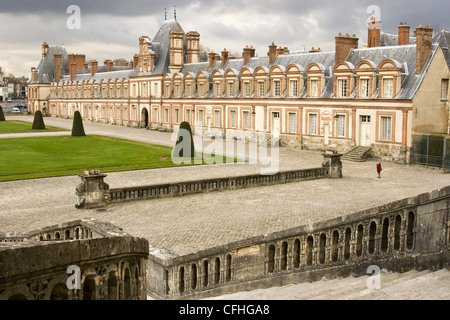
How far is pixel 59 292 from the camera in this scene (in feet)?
13.6

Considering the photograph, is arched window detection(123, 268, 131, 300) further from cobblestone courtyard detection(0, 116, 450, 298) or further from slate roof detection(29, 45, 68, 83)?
slate roof detection(29, 45, 68, 83)

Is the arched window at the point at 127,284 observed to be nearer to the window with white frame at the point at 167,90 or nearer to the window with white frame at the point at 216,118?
the window with white frame at the point at 216,118

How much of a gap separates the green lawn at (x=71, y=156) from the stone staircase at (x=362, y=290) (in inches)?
658

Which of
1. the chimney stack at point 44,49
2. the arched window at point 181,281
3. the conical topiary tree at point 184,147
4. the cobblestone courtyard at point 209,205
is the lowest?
the cobblestone courtyard at point 209,205

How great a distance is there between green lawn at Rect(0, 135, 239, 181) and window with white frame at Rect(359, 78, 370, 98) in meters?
11.7

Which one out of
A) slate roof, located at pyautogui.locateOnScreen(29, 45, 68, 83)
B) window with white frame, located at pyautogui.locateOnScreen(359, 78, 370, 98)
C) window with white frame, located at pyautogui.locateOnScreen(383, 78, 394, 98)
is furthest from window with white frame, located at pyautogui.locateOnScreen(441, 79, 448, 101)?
slate roof, located at pyautogui.locateOnScreen(29, 45, 68, 83)

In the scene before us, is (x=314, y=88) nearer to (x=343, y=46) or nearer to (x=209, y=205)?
(x=343, y=46)

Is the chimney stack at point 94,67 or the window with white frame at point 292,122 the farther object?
the chimney stack at point 94,67

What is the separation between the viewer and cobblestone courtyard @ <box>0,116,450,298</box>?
13.5m

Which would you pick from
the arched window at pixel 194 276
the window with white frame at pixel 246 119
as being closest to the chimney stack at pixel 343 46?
the window with white frame at pixel 246 119

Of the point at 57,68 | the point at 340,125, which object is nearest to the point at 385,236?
the point at 340,125

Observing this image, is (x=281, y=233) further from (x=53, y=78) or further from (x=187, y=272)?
(x=53, y=78)

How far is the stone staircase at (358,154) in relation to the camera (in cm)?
2919
